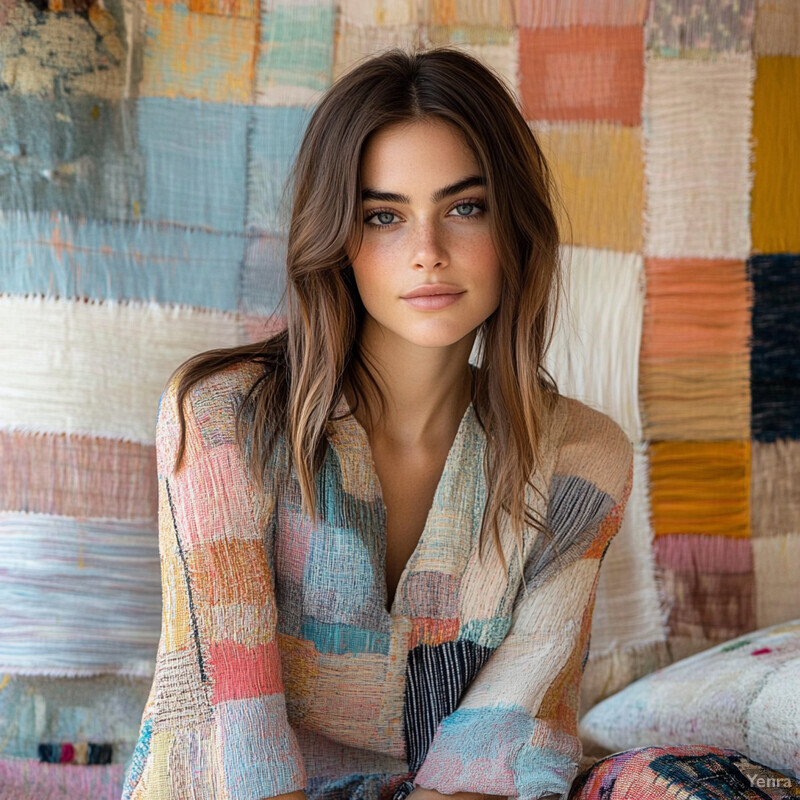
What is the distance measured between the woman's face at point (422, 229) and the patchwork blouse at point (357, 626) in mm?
160

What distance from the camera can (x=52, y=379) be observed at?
1.45 metres

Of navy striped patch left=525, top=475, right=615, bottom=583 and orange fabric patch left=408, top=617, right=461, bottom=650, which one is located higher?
navy striped patch left=525, top=475, right=615, bottom=583

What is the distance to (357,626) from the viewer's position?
1231 millimetres

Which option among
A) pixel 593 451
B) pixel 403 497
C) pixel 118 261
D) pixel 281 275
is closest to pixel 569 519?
pixel 593 451

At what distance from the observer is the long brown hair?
1.17 meters

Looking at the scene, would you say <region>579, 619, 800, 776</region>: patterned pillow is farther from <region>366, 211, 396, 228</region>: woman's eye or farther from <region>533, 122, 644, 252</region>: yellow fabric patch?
<region>366, 211, 396, 228</region>: woman's eye

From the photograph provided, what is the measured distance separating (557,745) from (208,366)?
0.65 meters

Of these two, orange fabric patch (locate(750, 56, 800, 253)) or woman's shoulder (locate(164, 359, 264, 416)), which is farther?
orange fabric patch (locate(750, 56, 800, 253))

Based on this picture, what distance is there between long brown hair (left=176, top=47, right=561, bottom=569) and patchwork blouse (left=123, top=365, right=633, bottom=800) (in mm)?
25

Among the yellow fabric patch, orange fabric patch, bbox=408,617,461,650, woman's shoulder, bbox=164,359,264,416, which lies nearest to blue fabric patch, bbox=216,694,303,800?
orange fabric patch, bbox=408,617,461,650

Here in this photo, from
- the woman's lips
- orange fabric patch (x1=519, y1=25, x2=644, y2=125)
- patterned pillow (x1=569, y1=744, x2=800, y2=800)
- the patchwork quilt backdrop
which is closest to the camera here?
patterned pillow (x1=569, y1=744, x2=800, y2=800)

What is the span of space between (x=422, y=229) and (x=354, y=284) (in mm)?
156

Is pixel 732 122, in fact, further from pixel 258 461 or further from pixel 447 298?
pixel 258 461

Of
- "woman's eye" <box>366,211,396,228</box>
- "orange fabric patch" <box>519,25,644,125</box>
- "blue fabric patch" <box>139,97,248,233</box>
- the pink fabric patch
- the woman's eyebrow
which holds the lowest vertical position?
the pink fabric patch
